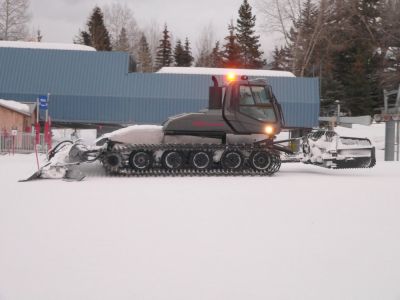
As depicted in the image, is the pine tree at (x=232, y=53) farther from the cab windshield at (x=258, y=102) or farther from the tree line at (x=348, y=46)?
the cab windshield at (x=258, y=102)

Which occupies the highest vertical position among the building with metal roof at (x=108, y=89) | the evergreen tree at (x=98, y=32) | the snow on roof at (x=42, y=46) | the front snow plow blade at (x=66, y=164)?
the evergreen tree at (x=98, y=32)

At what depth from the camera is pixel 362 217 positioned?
5.40m

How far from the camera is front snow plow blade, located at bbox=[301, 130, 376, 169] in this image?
33.8ft

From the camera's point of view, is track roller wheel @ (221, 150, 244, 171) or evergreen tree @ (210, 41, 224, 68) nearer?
track roller wheel @ (221, 150, 244, 171)

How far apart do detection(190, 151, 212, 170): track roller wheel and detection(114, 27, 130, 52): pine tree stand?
1878 inches

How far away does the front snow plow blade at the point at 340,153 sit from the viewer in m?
10.3

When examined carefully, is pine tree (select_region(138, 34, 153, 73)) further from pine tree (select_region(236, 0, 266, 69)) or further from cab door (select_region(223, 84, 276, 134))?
cab door (select_region(223, 84, 276, 134))

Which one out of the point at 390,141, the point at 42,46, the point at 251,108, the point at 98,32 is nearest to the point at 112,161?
the point at 251,108

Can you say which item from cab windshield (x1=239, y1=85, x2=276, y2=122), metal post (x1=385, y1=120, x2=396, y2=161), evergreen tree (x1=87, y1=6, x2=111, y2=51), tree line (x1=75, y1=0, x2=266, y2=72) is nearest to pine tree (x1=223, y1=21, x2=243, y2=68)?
tree line (x1=75, y1=0, x2=266, y2=72)

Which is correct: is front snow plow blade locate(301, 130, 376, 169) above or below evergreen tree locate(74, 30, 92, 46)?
below

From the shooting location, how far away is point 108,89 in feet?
86.4

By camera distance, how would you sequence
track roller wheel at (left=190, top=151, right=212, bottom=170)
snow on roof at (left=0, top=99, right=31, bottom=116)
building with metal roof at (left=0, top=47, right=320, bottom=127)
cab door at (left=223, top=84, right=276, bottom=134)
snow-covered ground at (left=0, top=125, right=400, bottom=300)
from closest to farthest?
snow-covered ground at (left=0, top=125, right=400, bottom=300), track roller wheel at (left=190, top=151, right=212, bottom=170), cab door at (left=223, top=84, right=276, bottom=134), snow on roof at (left=0, top=99, right=31, bottom=116), building with metal roof at (left=0, top=47, right=320, bottom=127)

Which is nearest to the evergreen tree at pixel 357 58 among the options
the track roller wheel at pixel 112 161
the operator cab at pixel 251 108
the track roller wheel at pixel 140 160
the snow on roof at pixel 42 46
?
the snow on roof at pixel 42 46

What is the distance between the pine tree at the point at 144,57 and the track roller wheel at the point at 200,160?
51381 millimetres
